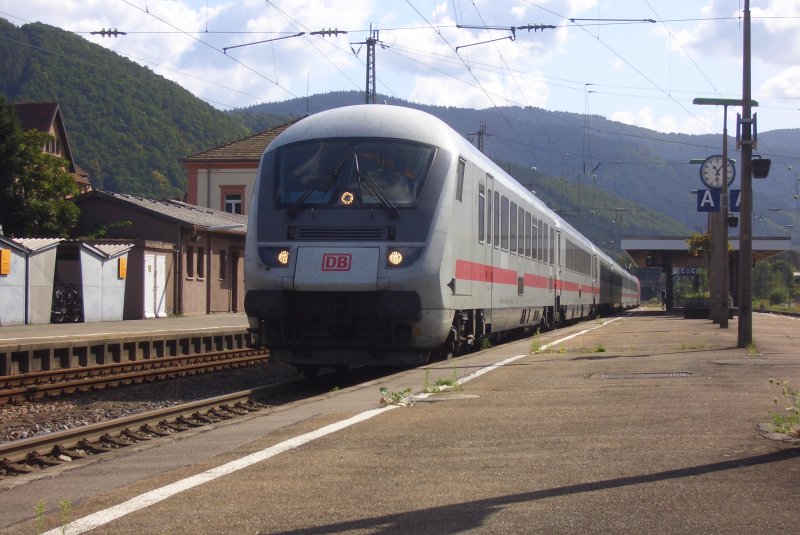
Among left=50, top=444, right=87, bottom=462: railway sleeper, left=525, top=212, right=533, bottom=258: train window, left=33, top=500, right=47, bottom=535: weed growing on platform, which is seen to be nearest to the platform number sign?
left=525, top=212, right=533, bottom=258: train window

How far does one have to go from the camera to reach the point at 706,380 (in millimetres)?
11523

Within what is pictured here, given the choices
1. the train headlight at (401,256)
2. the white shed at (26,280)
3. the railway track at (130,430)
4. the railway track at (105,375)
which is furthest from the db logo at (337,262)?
the white shed at (26,280)

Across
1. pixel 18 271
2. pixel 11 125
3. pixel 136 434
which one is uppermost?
pixel 11 125

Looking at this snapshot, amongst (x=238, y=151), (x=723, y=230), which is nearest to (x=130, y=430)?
(x=723, y=230)

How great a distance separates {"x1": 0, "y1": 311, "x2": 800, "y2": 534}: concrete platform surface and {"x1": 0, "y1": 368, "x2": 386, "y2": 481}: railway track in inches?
24.1

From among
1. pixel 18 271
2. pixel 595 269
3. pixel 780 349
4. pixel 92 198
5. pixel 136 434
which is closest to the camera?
pixel 136 434

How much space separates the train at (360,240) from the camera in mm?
12555

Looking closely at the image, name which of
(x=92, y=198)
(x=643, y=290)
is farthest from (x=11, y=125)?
(x=643, y=290)

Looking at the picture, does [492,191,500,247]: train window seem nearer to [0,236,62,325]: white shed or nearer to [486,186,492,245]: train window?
[486,186,492,245]: train window

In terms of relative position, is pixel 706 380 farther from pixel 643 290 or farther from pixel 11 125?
pixel 643 290

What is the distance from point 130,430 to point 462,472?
4.57m

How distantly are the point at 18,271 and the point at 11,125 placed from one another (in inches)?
549

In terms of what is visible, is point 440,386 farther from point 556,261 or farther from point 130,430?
point 556,261

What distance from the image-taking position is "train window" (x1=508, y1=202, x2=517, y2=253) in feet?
61.7
